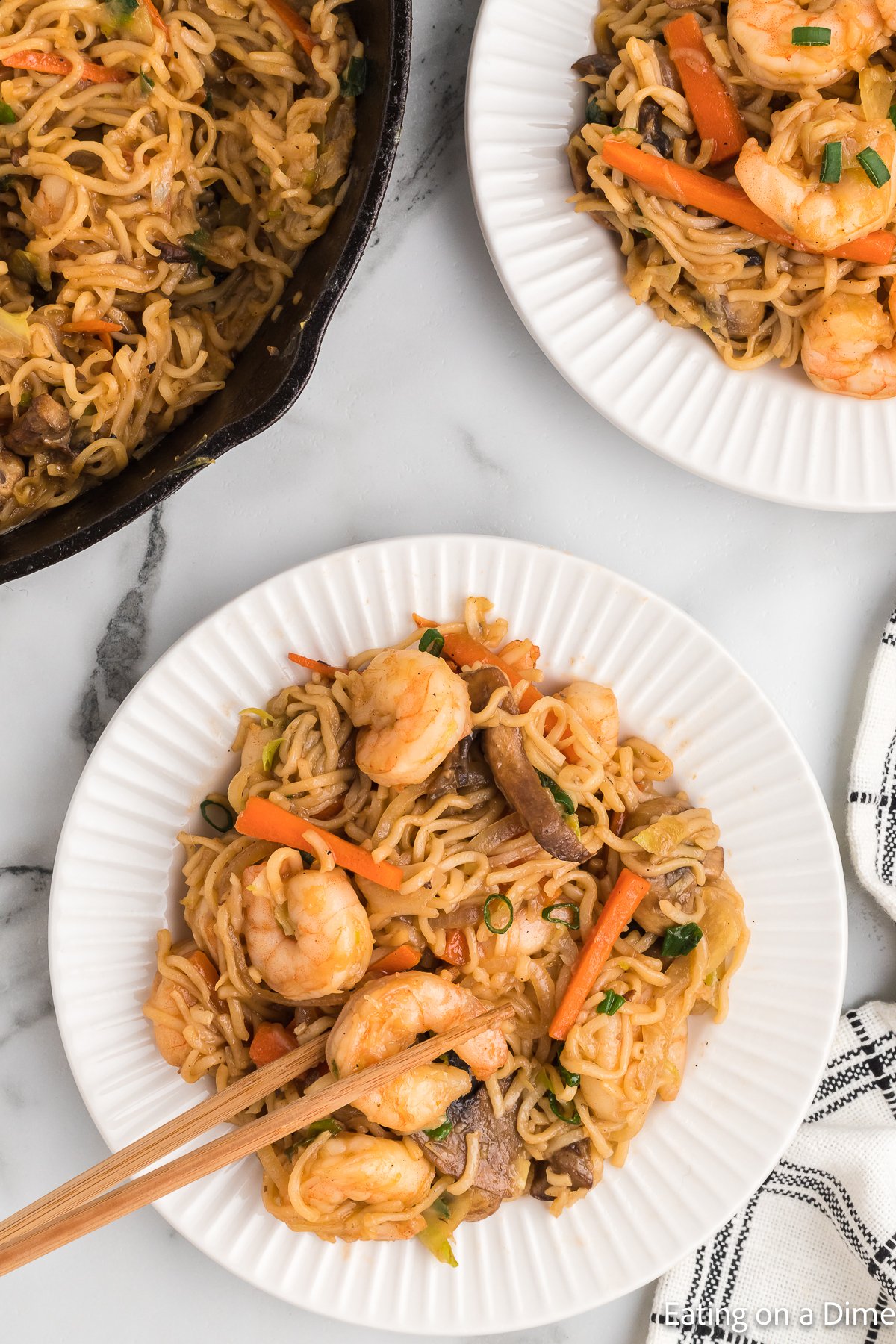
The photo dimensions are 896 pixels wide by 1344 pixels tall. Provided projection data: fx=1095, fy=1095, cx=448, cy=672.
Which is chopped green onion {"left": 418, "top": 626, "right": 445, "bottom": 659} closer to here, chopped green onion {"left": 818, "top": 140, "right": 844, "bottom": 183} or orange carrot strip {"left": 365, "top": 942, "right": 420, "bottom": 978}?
orange carrot strip {"left": 365, "top": 942, "right": 420, "bottom": 978}

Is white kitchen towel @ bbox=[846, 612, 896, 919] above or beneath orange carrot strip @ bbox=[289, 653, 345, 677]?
beneath

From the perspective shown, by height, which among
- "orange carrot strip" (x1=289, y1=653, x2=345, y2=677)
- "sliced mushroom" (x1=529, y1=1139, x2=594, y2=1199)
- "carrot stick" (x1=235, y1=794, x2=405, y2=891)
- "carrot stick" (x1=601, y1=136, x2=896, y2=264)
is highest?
"carrot stick" (x1=601, y1=136, x2=896, y2=264)

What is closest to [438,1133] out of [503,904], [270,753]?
[503,904]

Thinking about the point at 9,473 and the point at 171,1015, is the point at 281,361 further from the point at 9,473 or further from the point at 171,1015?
the point at 171,1015

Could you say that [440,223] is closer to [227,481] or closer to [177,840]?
[227,481]

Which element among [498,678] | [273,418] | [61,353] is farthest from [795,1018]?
[61,353]

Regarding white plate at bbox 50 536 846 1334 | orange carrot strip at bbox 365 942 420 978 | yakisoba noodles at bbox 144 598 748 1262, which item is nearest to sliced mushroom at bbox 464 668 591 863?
yakisoba noodles at bbox 144 598 748 1262
